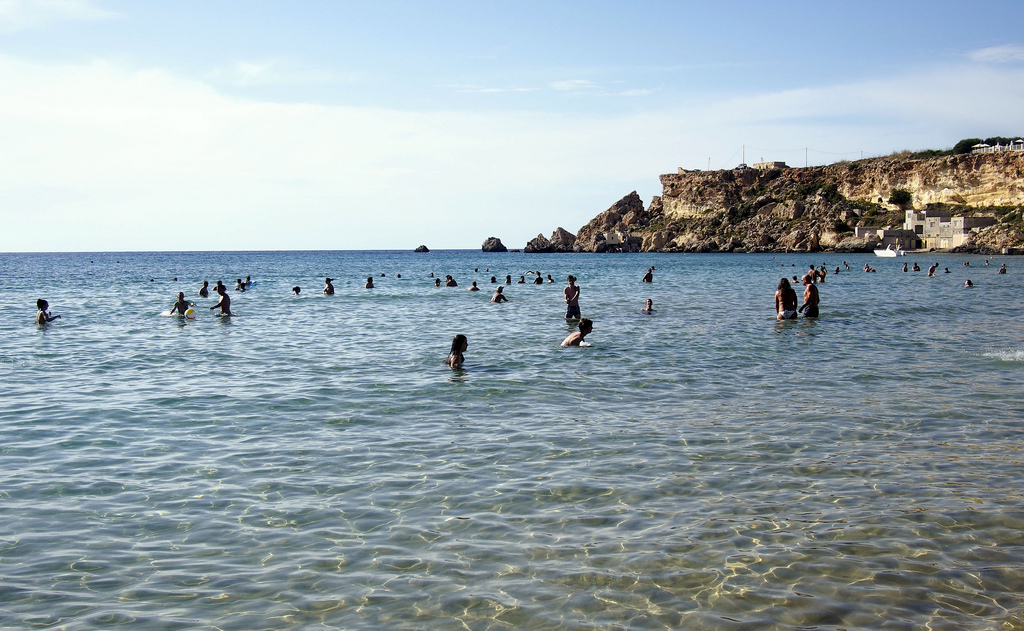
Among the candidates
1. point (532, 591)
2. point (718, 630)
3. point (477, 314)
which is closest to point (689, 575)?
point (718, 630)

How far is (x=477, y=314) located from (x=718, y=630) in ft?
76.6

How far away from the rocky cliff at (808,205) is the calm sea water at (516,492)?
3962 inches

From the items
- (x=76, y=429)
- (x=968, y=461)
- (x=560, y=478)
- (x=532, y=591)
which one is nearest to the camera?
(x=532, y=591)

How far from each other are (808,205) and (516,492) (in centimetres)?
15511

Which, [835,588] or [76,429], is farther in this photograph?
[76,429]

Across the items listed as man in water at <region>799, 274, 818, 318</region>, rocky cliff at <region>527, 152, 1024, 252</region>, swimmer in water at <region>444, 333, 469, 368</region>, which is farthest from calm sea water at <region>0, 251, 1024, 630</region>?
rocky cliff at <region>527, 152, 1024, 252</region>

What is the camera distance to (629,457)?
8.52 m

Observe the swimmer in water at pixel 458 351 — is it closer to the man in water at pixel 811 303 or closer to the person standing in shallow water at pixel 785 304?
the person standing in shallow water at pixel 785 304

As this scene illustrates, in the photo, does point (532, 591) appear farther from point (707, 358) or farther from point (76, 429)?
point (707, 358)

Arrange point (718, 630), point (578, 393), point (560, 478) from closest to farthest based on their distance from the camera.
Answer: point (718, 630)
point (560, 478)
point (578, 393)

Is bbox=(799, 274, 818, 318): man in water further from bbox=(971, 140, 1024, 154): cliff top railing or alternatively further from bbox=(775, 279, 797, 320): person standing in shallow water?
bbox=(971, 140, 1024, 154): cliff top railing

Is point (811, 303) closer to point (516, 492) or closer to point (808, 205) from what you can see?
point (516, 492)

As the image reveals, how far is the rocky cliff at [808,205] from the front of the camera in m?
107

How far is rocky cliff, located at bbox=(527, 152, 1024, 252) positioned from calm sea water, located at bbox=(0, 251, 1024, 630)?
330 feet
